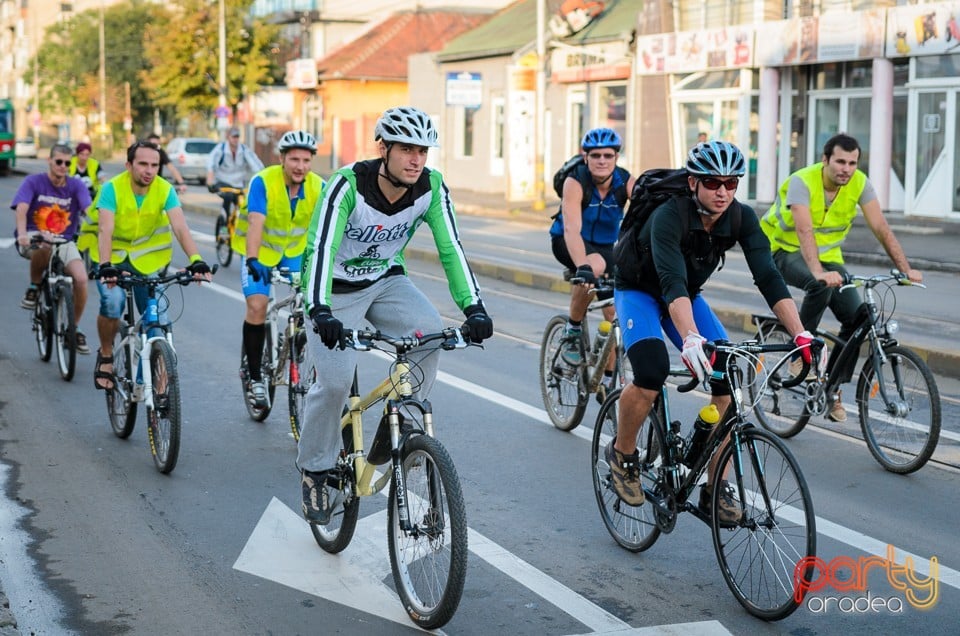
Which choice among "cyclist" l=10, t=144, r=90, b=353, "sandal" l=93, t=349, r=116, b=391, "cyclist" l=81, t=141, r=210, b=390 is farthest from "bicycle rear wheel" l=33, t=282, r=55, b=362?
"cyclist" l=81, t=141, r=210, b=390

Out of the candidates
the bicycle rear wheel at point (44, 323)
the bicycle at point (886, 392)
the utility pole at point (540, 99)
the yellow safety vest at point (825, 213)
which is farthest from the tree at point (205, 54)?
the bicycle at point (886, 392)

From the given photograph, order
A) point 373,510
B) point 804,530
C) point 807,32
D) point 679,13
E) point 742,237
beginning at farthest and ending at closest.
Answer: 1. point 679,13
2. point 807,32
3. point 373,510
4. point 742,237
5. point 804,530

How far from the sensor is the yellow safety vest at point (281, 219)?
838 cm

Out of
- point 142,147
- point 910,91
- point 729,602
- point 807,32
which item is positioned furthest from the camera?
Answer: point 807,32

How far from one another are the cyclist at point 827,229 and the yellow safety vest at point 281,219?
2.83m

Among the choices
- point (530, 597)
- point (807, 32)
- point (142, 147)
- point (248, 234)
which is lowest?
point (530, 597)

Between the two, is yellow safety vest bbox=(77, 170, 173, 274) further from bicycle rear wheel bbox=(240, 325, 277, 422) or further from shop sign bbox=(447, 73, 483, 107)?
shop sign bbox=(447, 73, 483, 107)

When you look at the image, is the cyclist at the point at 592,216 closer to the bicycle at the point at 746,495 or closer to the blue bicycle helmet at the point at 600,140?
the blue bicycle helmet at the point at 600,140

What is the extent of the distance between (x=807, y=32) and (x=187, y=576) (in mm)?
24799

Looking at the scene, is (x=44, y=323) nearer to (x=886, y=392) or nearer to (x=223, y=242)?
(x=886, y=392)

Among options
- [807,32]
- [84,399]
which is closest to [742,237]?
[84,399]

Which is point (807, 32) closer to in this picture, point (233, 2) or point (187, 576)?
point (187, 576)

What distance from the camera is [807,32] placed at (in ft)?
91.8

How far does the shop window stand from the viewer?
2484 cm
